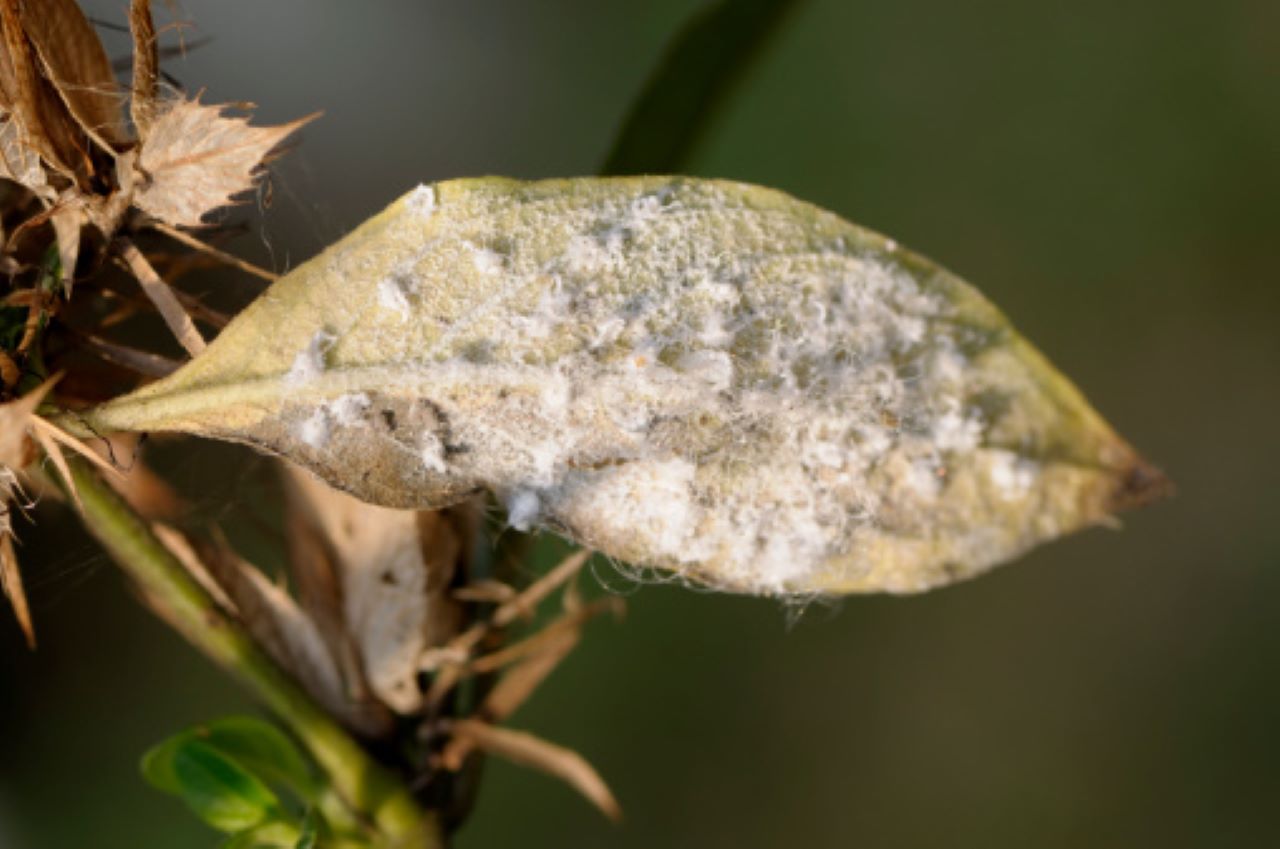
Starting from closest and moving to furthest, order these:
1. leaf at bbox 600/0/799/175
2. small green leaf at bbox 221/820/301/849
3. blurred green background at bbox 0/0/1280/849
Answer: small green leaf at bbox 221/820/301/849 < leaf at bbox 600/0/799/175 < blurred green background at bbox 0/0/1280/849

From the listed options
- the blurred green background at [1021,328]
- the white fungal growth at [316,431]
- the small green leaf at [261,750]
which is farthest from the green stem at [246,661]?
the blurred green background at [1021,328]

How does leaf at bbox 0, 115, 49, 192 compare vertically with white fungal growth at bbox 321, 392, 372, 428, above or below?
above

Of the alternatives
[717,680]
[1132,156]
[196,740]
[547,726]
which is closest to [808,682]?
[717,680]

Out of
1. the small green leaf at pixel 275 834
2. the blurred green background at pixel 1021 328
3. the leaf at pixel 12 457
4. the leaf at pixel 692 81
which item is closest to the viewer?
the leaf at pixel 12 457

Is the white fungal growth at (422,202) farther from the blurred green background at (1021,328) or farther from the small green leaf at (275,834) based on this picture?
the blurred green background at (1021,328)

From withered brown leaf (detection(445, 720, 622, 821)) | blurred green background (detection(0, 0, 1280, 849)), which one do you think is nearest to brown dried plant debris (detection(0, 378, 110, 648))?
withered brown leaf (detection(445, 720, 622, 821))

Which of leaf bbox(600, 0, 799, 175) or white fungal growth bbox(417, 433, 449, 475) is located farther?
leaf bbox(600, 0, 799, 175)

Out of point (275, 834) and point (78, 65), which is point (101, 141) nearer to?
point (78, 65)

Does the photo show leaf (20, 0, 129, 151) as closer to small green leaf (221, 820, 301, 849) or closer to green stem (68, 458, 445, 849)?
green stem (68, 458, 445, 849)
